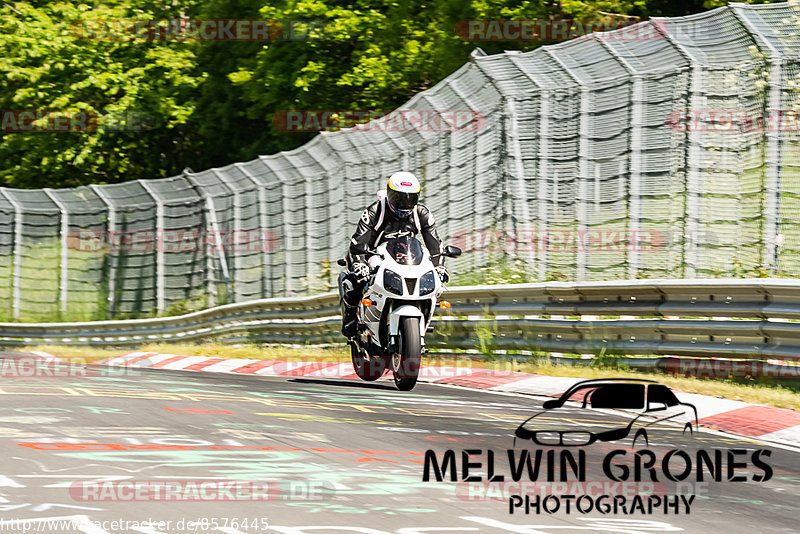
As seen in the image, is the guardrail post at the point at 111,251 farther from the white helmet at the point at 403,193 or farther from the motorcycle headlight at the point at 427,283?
the motorcycle headlight at the point at 427,283

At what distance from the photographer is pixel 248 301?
20.1 m

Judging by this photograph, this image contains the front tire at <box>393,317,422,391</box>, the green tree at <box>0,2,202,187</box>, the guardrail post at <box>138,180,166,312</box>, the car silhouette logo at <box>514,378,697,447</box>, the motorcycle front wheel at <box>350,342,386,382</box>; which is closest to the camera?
the car silhouette logo at <box>514,378,697,447</box>

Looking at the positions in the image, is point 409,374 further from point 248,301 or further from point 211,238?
point 211,238

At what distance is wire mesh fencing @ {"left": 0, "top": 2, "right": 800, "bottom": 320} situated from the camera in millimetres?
11469

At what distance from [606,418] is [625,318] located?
3116 millimetres

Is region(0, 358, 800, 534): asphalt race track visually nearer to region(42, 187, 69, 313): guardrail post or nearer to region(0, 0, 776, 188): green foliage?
region(42, 187, 69, 313): guardrail post

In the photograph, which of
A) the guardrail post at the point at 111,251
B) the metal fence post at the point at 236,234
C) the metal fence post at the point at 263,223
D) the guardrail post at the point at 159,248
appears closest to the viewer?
the metal fence post at the point at 263,223

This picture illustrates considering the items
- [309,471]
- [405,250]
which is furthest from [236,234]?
[309,471]

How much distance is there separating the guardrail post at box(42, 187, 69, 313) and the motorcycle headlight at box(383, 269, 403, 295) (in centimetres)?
1640

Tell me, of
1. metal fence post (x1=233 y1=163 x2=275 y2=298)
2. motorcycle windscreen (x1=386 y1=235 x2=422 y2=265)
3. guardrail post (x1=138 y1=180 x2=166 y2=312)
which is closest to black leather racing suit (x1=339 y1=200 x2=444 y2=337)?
motorcycle windscreen (x1=386 y1=235 x2=422 y2=265)

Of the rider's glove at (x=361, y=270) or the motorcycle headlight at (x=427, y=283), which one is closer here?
the motorcycle headlight at (x=427, y=283)

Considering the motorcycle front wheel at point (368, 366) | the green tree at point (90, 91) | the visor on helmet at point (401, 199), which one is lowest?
the motorcycle front wheel at point (368, 366)

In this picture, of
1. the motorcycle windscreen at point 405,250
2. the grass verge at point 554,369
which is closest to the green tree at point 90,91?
the grass verge at point 554,369

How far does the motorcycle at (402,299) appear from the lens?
1018cm
